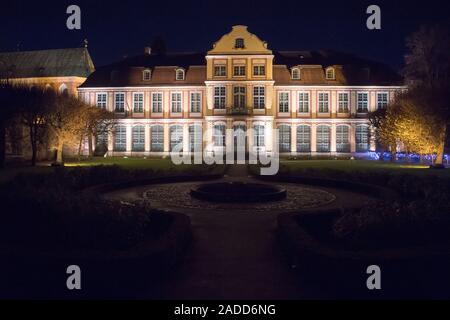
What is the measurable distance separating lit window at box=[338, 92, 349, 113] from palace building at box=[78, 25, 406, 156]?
10cm

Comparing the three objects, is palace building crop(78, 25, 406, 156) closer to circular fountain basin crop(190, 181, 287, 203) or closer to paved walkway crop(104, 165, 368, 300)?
circular fountain basin crop(190, 181, 287, 203)

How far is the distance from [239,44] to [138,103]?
40.2 ft

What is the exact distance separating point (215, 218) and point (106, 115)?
29973 mm

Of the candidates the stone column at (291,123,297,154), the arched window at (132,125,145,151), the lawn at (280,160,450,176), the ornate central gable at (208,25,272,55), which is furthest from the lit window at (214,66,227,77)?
the lawn at (280,160,450,176)

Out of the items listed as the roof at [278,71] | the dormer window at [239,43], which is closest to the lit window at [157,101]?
the roof at [278,71]

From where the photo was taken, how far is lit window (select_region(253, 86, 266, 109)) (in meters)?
46.2

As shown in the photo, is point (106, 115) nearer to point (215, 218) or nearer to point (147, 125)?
point (147, 125)

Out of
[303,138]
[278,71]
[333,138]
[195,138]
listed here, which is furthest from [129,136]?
[333,138]

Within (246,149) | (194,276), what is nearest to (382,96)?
(246,149)

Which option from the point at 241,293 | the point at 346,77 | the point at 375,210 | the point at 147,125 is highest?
the point at 346,77

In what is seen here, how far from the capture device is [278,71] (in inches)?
1893

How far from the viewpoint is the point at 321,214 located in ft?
40.1

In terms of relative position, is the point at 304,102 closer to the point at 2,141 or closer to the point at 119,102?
the point at 119,102
